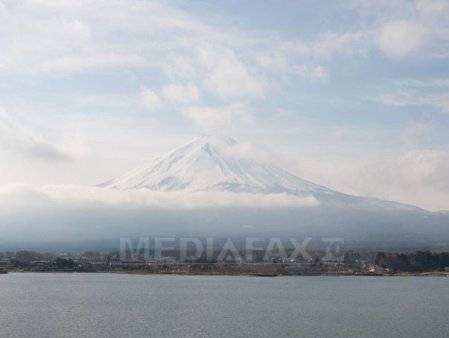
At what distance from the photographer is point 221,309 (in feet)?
50.1

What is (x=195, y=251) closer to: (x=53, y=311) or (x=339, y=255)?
(x=339, y=255)

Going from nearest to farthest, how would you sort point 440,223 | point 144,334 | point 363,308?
1. point 144,334
2. point 363,308
3. point 440,223

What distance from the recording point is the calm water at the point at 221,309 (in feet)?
40.6

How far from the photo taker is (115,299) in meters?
17.1

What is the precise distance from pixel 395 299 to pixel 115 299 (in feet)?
21.1

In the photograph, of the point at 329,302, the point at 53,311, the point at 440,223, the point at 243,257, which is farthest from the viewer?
the point at 440,223

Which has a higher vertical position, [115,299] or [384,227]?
[384,227]

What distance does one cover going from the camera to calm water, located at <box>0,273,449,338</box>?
→ 12.4 meters

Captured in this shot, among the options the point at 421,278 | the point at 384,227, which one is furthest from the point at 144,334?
the point at 384,227

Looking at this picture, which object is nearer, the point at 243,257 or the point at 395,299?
the point at 395,299

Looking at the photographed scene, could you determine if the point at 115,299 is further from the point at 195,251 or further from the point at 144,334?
the point at 195,251

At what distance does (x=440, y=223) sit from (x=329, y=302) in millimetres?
56384

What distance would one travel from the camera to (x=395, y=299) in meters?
17.8

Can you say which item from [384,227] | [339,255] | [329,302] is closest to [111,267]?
[339,255]
